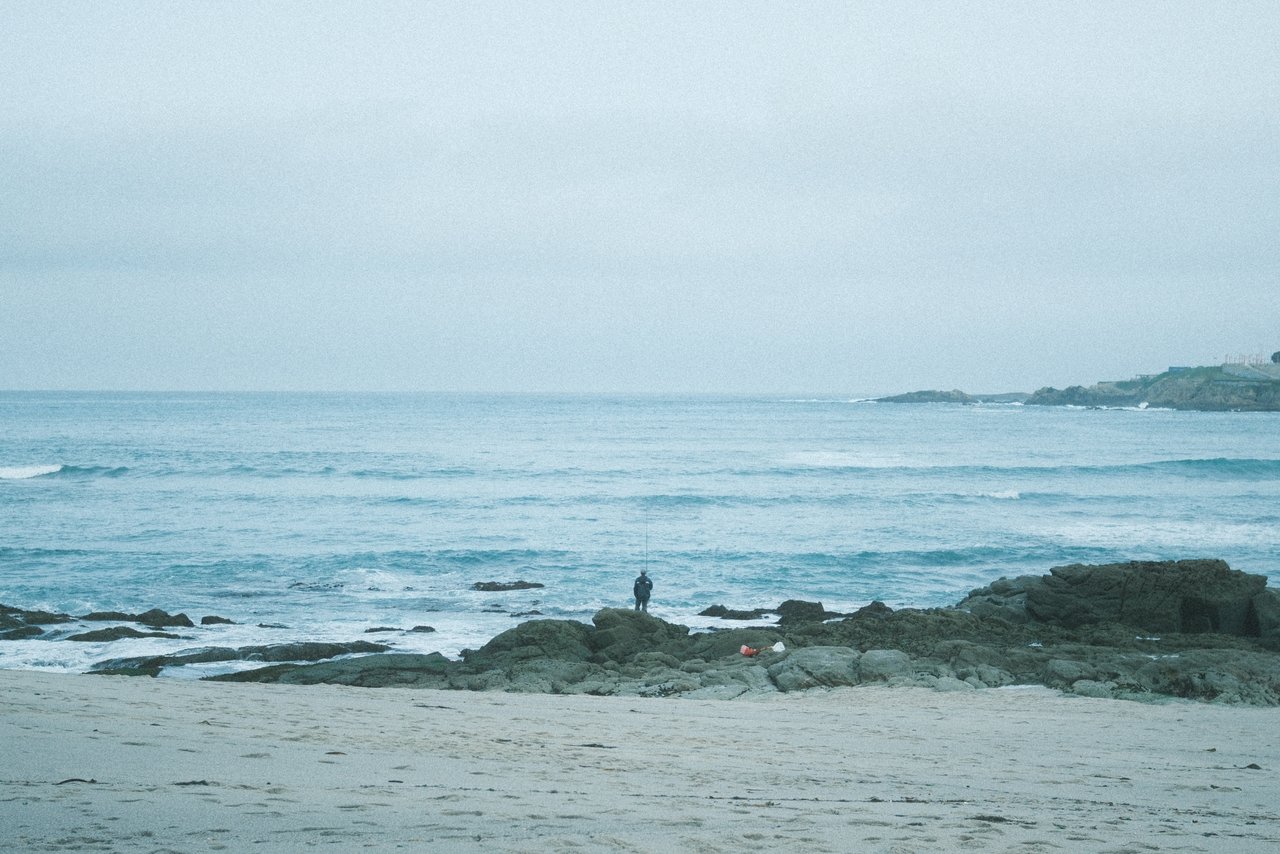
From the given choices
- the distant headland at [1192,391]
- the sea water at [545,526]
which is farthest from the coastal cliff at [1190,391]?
the sea water at [545,526]

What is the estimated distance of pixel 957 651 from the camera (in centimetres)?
1459

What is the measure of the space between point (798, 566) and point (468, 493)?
66.3 feet

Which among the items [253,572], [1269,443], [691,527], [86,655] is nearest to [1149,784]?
[86,655]

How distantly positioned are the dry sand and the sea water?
6.61 m

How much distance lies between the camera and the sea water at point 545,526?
2114 centimetres

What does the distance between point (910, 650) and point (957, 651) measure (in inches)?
32.5

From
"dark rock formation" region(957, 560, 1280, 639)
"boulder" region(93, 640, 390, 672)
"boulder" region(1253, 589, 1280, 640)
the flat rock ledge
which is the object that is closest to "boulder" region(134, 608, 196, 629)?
"boulder" region(93, 640, 390, 672)

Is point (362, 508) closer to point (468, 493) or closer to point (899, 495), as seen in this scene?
point (468, 493)

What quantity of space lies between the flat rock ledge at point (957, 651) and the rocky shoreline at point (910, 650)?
3cm

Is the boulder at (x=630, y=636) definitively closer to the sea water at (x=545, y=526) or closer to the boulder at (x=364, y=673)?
the sea water at (x=545, y=526)

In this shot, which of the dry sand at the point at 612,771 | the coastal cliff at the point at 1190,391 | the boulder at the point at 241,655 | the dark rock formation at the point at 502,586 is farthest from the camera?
the coastal cliff at the point at 1190,391

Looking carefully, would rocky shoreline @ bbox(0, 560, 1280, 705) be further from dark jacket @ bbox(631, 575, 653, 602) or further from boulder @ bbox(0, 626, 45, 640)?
dark jacket @ bbox(631, 575, 653, 602)

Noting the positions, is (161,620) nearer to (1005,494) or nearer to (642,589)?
(642,589)

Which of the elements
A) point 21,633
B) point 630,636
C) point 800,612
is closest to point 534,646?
point 630,636
